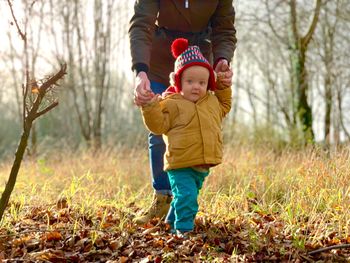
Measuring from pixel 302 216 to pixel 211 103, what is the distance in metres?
1.07

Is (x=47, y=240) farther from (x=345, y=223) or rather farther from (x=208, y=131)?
(x=345, y=223)

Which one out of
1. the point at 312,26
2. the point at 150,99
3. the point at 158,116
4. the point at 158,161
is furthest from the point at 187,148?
the point at 312,26

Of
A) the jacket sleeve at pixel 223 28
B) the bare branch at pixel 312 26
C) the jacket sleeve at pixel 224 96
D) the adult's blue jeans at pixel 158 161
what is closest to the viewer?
the jacket sleeve at pixel 224 96

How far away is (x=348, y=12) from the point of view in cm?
968

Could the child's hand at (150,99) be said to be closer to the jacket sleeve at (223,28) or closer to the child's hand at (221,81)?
the child's hand at (221,81)

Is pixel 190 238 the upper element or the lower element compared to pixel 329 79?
lower

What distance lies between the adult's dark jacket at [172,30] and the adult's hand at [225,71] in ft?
0.25

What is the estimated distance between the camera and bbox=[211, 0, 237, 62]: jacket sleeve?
3.42 meters

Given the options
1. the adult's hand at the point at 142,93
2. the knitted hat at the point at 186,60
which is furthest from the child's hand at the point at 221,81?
the adult's hand at the point at 142,93

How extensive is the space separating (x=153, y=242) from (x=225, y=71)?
48.4 inches

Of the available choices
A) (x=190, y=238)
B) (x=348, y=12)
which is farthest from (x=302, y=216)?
(x=348, y=12)

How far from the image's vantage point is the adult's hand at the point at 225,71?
125 inches

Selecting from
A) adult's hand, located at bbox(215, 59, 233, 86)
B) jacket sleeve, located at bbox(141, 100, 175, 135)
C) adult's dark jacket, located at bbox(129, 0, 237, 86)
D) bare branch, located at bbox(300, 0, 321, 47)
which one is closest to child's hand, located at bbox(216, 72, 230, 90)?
adult's hand, located at bbox(215, 59, 233, 86)

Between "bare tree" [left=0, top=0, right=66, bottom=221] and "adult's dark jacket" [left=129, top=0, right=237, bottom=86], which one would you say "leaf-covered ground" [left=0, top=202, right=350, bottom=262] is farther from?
"adult's dark jacket" [left=129, top=0, right=237, bottom=86]
